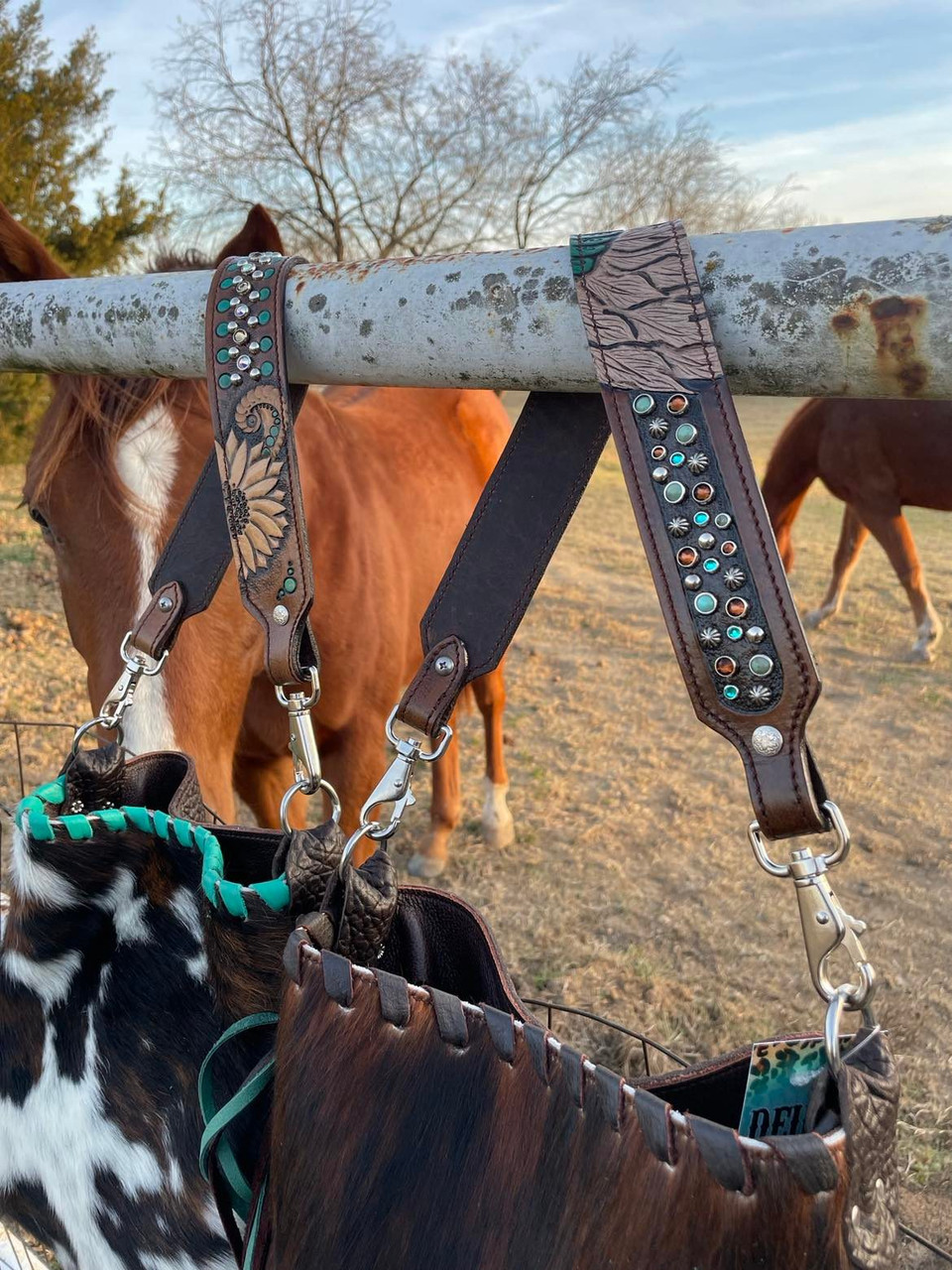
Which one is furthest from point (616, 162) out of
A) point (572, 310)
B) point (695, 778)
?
point (572, 310)

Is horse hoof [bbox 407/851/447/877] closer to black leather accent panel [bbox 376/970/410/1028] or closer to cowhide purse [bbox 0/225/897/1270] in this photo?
cowhide purse [bbox 0/225/897/1270]

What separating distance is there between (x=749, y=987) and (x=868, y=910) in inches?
29.6

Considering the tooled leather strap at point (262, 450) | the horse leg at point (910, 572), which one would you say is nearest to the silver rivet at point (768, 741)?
the tooled leather strap at point (262, 450)

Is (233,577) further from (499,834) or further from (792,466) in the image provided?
(792,466)

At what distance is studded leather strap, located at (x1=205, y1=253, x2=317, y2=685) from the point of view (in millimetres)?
792

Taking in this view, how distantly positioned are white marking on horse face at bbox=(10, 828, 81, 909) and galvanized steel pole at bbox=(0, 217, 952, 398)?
1.65ft

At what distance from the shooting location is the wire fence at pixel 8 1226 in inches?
46.8

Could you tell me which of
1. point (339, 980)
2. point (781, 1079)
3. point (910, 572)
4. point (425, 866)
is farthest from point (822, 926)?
point (910, 572)

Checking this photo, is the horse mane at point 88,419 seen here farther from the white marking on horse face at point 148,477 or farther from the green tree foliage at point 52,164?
the green tree foliage at point 52,164

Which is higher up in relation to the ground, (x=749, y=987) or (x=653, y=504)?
(x=653, y=504)

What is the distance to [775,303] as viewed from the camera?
59cm

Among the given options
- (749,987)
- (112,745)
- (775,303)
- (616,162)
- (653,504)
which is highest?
(616,162)

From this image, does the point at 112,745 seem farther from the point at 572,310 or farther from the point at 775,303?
the point at 775,303

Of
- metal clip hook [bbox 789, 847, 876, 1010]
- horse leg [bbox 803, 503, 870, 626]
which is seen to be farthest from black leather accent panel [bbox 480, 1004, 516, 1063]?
horse leg [bbox 803, 503, 870, 626]
